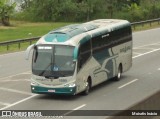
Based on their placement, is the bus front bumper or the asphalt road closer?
the asphalt road

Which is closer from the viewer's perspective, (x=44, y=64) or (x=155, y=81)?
(x=44, y=64)

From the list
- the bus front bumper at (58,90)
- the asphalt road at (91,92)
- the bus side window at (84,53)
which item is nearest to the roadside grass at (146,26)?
the asphalt road at (91,92)

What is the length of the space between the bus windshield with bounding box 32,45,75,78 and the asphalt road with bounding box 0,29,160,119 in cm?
111

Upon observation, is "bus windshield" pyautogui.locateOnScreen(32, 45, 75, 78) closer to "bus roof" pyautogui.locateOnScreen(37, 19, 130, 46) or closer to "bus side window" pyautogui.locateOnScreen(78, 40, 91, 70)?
"bus roof" pyautogui.locateOnScreen(37, 19, 130, 46)

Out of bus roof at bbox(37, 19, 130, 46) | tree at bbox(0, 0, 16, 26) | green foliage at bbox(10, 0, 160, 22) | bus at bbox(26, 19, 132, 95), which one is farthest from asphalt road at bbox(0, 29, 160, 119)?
green foliage at bbox(10, 0, 160, 22)

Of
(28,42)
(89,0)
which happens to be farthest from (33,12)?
(28,42)

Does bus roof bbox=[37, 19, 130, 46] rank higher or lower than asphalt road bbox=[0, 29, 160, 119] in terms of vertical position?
higher

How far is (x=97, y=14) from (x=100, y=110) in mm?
60123

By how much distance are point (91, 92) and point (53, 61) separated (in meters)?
2.71

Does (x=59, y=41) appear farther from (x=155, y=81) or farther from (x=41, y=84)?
(x=155, y=81)

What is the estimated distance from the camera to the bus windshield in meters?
20.7

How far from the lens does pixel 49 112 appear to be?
59.5 ft

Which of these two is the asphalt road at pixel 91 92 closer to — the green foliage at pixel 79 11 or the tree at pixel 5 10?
the tree at pixel 5 10

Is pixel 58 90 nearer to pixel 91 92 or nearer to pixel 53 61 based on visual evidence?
pixel 53 61
